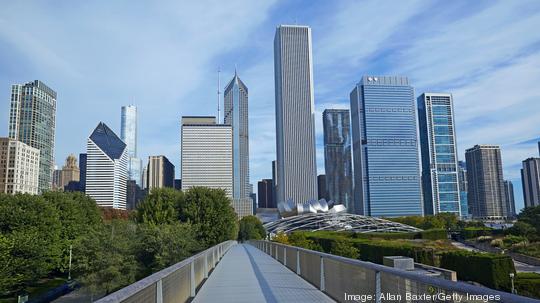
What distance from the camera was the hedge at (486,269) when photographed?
2711 centimetres

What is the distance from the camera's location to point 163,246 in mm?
37750

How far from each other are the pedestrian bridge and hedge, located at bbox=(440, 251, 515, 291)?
17.5 m

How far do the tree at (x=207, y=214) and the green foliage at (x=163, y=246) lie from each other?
4.63 metres

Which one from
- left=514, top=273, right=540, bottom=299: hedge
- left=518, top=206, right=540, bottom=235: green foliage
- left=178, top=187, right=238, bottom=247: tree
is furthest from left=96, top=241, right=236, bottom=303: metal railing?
left=518, top=206, right=540, bottom=235: green foliage

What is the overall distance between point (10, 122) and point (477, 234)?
640 feet

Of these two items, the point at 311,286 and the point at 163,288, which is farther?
the point at 311,286

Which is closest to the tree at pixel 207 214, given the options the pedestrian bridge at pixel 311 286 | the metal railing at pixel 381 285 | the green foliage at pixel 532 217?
the pedestrian bridge at pixel 311 286

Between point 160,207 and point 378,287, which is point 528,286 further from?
point 160,207

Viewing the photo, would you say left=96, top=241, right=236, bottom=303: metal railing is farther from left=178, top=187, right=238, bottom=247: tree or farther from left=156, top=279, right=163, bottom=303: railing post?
left=178, top=187, right=238, bottom=247: tree

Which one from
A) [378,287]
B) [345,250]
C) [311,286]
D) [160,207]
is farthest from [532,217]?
[378,287]

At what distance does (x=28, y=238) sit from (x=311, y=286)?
3608cm

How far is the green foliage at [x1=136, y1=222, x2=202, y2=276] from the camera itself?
37.6m

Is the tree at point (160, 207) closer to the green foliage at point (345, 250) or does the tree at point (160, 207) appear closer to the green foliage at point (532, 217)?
the green foliage at point (345, 250)

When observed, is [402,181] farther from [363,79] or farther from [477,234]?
[477,234]
